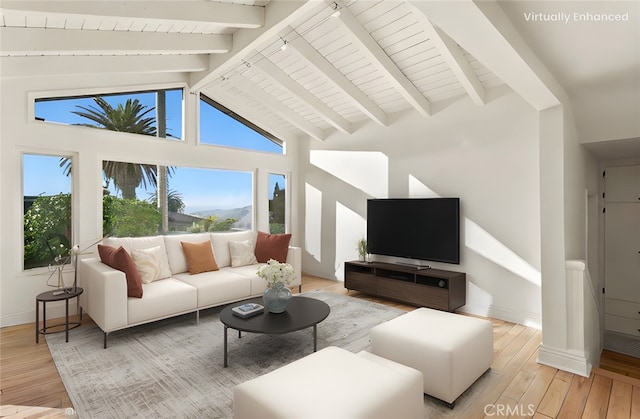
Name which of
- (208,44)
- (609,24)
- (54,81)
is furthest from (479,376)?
(54,81)

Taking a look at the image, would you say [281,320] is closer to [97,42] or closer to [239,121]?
[97,42]

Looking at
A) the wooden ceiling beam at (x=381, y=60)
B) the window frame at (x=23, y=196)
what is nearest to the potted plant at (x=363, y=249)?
the wooden ceiling beam at (x=381, y=60)

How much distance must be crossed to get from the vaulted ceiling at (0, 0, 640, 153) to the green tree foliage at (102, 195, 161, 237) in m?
1.65

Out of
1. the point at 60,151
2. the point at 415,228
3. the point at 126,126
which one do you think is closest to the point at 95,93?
the point at 126,126

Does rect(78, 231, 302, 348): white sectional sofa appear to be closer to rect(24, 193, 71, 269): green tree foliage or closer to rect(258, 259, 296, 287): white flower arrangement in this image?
rect(24, 193, 71, 269): green tree foliage

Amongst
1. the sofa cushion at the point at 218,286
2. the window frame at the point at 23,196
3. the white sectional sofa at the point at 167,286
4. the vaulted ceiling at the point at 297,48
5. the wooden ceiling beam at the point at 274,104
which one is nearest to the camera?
the vaulted ceiling at the point at 297,48

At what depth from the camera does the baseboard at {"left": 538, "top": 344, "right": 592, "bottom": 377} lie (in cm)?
263

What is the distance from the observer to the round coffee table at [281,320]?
104 inches

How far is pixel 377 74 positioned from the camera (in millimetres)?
4145

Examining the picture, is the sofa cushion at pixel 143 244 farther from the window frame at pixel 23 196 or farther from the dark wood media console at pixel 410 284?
the dark wood media console at pixel 410 284

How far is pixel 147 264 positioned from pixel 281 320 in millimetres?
1886

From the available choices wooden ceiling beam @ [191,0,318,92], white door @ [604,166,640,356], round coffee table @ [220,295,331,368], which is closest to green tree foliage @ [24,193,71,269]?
wooden ceiling beam @ [191,0,318,92]

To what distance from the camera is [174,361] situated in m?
2.81

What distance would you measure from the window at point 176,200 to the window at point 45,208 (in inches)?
16.6
